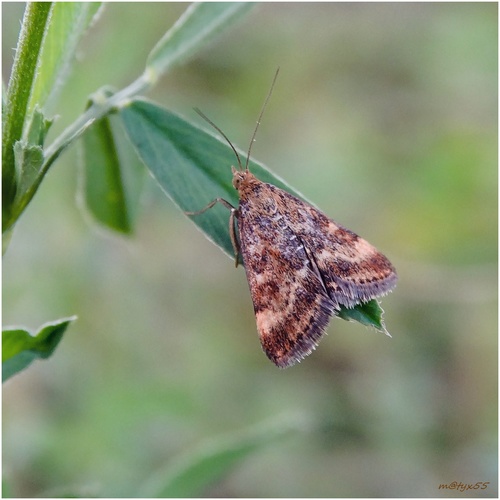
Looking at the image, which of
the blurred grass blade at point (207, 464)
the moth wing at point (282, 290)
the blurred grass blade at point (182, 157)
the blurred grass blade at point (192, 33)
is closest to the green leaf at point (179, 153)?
the blurred grass blade at point (182, 157)

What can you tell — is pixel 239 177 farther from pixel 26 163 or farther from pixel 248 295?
pixel 248 295

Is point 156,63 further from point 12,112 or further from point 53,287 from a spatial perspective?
point 53,287

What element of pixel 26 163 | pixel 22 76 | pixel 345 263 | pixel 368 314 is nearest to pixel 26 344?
pixel 26 163

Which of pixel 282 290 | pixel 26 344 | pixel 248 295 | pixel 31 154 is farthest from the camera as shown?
pixel 248 295

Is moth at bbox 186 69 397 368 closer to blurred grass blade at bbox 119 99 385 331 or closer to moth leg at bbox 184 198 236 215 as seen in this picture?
moth leg at bbox 184 198 236 215

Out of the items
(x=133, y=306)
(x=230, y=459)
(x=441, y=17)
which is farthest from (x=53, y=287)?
(x=441, y=17)

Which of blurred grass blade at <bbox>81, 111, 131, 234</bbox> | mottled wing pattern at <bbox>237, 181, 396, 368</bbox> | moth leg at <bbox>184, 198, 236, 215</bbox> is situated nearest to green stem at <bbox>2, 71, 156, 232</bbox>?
blurred grass blade at <bbox>81, 111, 131, 234</bbox>
